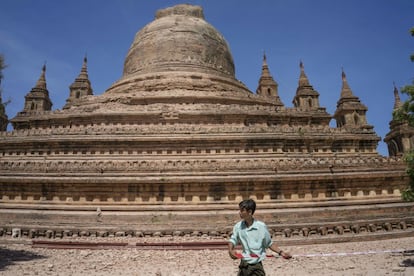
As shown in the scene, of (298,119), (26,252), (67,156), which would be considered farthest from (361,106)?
(26,252)

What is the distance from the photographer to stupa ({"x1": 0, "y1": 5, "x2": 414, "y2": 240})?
1480cm

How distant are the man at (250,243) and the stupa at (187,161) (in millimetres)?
8950

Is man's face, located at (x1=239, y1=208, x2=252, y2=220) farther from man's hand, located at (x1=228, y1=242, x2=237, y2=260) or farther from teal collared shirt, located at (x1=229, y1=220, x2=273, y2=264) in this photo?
man's hand, located at (x1=228, y1=242, x2=237, y2=260)

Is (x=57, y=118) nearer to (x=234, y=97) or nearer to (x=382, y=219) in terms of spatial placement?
(x=234, y=97)

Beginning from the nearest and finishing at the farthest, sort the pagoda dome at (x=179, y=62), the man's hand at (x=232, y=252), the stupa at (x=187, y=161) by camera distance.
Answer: the man's hand at (x=232, y=252)
the stupa at (x=187, y=161)
the pagoda dome at (x=179, y=62)

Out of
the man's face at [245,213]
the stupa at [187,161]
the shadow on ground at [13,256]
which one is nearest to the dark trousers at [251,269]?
the man's face at [245,213]

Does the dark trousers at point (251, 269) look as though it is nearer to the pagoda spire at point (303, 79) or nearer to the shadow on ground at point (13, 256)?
the shadow on ground at point (13, 256)

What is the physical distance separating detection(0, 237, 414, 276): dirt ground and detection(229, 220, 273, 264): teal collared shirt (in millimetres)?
4291

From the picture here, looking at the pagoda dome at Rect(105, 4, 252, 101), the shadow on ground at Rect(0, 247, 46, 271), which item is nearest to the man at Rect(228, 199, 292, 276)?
the shadow on ground at Rect(0, 247, 46, 271)

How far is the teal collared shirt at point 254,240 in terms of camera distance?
467cm

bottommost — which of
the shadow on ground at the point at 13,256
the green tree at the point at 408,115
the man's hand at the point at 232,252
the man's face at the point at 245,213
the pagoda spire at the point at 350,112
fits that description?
the shadow on ground at the point at 13,256

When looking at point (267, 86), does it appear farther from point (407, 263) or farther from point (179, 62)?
point (407, 263)

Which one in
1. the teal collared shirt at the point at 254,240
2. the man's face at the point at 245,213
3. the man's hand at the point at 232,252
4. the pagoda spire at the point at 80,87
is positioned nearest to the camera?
the man's hand at the point at 232,252

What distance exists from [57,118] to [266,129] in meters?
15.8
